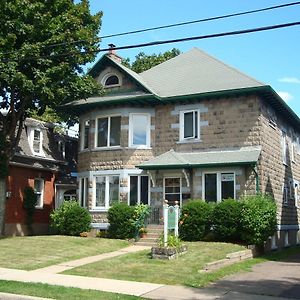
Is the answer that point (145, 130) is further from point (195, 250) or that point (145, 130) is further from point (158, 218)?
point (195, 250)

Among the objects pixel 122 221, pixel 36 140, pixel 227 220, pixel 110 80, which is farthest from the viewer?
pixel 36 140

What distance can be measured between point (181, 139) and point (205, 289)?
43.3ft

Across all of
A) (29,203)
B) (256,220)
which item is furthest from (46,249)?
(29,203)

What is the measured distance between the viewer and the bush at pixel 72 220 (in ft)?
78.2

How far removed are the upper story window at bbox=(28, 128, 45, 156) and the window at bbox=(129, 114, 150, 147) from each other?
7515 mm

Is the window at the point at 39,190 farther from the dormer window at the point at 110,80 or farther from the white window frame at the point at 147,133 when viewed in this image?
the white window frame at the point at 147,133

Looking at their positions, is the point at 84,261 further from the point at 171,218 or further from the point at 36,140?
the point at 36,140

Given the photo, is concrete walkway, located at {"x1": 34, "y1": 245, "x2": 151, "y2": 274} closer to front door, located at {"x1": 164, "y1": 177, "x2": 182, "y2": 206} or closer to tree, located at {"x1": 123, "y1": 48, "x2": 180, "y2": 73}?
front door, located at {"x1": 164, "y1": 177, "x2": 182, "y2": 206}

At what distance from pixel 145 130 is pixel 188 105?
2604 mm

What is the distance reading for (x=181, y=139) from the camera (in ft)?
80.8

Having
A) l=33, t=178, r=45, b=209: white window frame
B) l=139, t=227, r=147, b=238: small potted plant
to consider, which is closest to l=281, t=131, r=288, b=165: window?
l=139, t=227, r=147, b=238: small potted plant

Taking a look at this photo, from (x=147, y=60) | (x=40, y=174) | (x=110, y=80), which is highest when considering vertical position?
(x=147, y=60)

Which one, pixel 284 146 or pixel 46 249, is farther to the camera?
pixel 284 146

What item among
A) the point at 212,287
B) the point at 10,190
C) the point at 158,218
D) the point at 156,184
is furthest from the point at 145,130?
the point at 212,287
